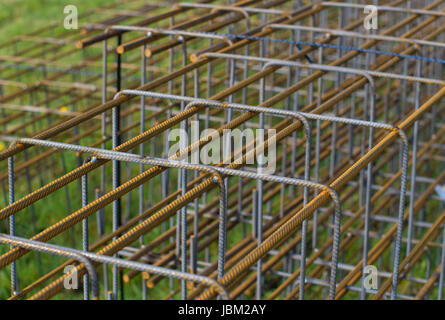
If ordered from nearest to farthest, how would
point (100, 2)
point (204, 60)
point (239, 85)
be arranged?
point (239, 85) → point (204, 60) → point (100, 2)

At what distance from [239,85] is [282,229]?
1290 mm

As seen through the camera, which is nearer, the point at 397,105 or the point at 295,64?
the point at 295,64

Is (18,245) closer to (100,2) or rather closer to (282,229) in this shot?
(282,229)

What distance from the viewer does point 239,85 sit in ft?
10.9

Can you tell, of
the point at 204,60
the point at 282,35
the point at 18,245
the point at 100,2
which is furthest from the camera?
the point at 100,2

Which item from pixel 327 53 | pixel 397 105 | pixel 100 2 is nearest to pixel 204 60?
pixel 397 105

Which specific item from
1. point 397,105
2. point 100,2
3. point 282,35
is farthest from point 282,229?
point 100,2

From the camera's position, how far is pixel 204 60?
12.1ft

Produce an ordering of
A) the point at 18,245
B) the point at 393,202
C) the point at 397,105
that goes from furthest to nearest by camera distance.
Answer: the point at 397,105 < the point at 393,202 < the point at 18,245
